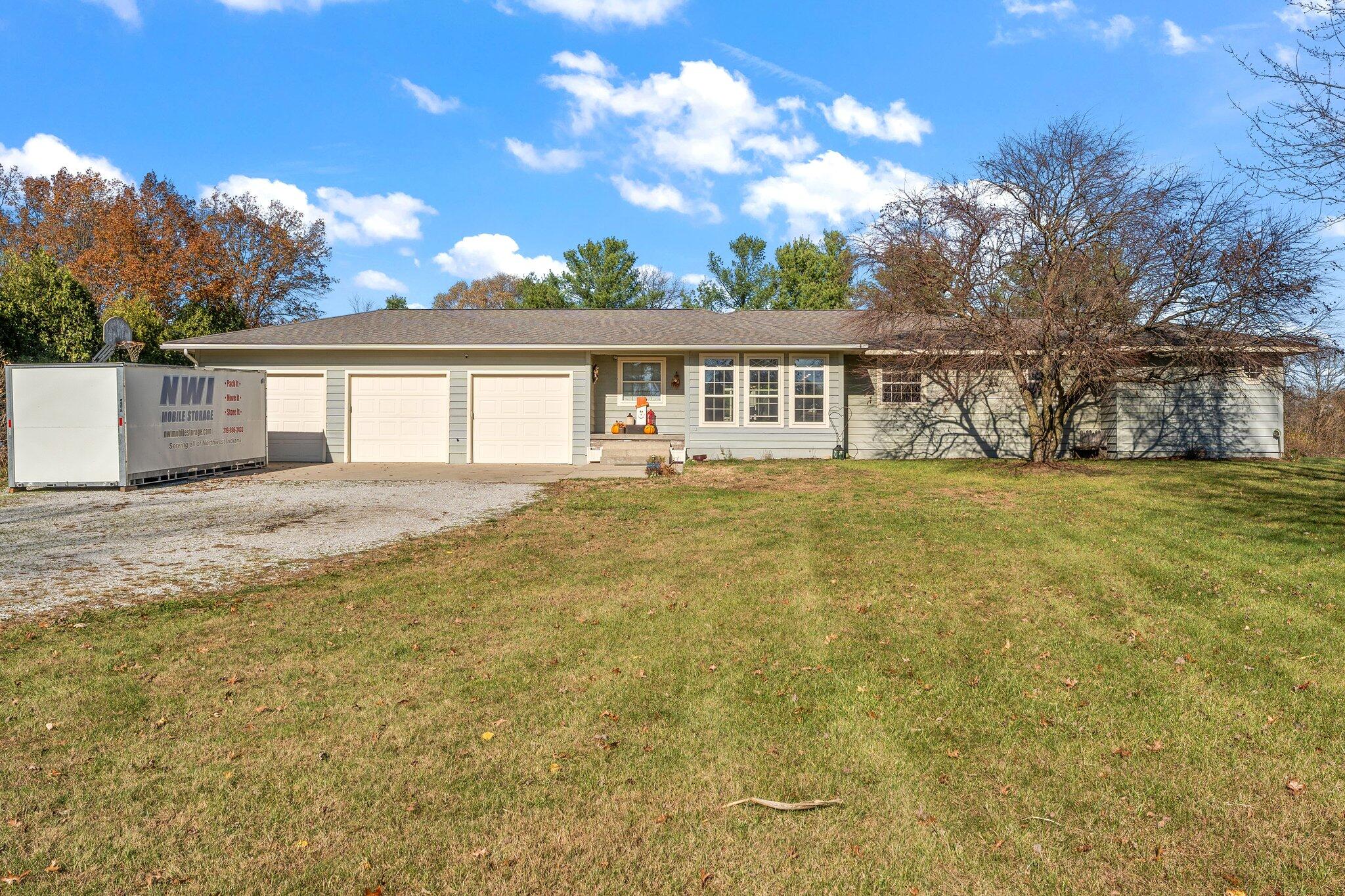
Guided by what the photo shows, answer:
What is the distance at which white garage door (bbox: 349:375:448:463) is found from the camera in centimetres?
1669

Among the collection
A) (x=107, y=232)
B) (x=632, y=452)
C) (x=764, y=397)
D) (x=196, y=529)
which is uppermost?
(x=107, y=232)

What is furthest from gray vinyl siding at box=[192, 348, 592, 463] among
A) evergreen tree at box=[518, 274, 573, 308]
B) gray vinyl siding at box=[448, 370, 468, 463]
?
evergreen tree at box=[518, 274, 573, 308]

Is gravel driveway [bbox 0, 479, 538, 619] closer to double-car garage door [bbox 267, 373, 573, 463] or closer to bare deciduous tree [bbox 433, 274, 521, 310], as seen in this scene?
double-car garage door [bbox 267, 373, 573, 463]

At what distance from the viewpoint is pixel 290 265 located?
113 feet

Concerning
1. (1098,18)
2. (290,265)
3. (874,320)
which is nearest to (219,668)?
(874,320)

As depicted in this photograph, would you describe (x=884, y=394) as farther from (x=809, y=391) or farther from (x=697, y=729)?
(x=697, y=729)

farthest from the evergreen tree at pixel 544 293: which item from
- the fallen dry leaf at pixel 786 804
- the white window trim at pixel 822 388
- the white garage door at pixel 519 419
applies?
the fallen dry leaf at pixel 786 804

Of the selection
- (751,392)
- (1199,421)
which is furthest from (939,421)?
(1199,421)

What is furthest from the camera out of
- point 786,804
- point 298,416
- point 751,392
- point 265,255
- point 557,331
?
point 265,255

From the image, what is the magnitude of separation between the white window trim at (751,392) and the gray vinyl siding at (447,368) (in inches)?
135

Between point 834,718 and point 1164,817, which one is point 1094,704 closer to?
point 1164,817

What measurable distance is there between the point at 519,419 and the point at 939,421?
31.9 feet

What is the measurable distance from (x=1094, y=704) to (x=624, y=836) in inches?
105

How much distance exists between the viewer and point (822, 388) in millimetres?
16641
